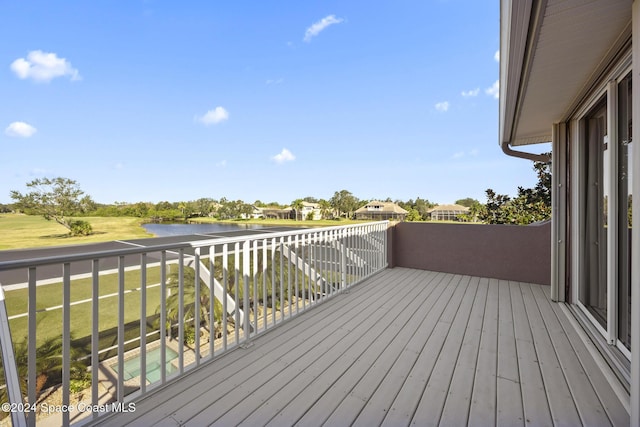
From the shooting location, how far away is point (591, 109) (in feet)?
8.57

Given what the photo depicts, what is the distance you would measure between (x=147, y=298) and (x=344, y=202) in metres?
40.4

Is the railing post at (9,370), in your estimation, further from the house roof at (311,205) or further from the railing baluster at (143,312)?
the house roof at (311,205)

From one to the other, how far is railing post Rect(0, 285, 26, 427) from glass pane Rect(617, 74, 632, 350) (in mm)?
3535

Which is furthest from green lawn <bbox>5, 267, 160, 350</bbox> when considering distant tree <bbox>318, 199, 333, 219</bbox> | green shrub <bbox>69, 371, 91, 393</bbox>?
distant tree <bbox>318, 199, 333, 219</bbox>

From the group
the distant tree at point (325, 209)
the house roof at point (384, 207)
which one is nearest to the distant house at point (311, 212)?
the distant tree at point (325, 209)

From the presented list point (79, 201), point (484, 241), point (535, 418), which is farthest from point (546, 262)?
point (79, 201)

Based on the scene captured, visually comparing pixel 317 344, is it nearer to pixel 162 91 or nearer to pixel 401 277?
pixel 401 277

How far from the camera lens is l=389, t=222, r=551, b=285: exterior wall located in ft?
13.9

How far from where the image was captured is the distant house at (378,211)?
122 ft

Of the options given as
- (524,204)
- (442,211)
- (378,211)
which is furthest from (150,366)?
(378,211)

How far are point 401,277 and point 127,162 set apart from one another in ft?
90.5

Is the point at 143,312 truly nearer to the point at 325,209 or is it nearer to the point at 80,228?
the point at 80,228

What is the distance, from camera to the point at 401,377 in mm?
1827

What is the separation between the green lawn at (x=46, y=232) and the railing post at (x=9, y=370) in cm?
894
